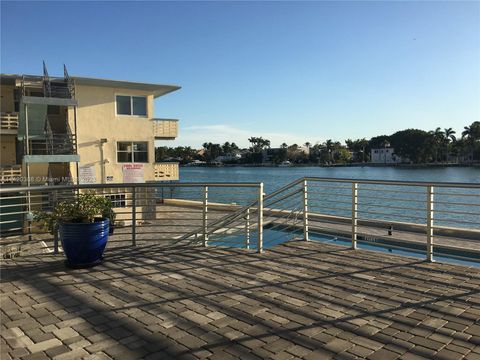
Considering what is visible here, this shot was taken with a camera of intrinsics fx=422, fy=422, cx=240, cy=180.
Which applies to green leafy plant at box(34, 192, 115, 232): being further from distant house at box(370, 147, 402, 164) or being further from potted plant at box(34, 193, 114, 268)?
distant house at box(370, 147, 402, 164)

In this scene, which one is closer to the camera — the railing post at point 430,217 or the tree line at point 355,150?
the railing post at point 430,217

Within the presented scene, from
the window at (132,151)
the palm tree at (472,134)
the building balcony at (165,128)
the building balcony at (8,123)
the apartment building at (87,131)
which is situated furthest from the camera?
the palm tree at (472,134)

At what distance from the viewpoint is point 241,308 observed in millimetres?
3959

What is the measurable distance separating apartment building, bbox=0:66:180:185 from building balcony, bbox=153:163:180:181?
80mm

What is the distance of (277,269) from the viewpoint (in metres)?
5.39

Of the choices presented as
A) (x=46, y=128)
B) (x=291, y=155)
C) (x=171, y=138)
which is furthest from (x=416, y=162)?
(x=46, y=128)

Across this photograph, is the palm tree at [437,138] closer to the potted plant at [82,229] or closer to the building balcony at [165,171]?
the building balcony at [165,171]

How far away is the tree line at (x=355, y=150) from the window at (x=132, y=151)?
72.6 m

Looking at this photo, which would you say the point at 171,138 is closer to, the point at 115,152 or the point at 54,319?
the point at 115,152

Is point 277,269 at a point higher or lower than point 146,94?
lower

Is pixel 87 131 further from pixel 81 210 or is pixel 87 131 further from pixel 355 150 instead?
pixel 355 150

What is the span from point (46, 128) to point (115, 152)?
3885 millimetres

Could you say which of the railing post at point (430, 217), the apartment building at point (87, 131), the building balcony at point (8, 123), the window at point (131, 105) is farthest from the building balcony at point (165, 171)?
the railing post at point (430, 217)

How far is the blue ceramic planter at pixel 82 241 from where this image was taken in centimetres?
527
